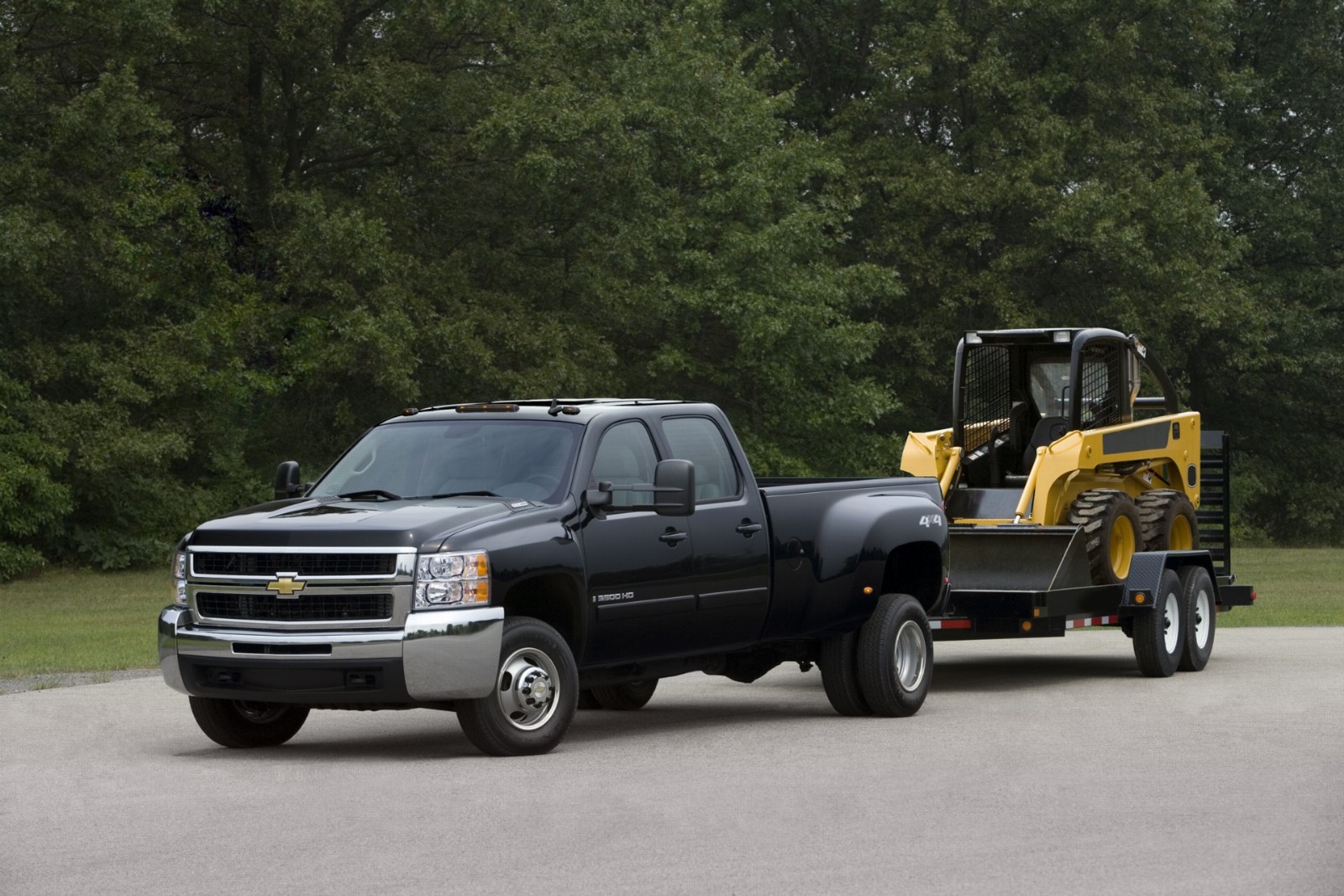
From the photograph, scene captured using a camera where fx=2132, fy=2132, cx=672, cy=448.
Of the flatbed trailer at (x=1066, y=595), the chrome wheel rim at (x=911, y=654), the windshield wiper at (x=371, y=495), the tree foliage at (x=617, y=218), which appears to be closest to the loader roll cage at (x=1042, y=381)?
the flatbed trailer at (x=1066, y=595)

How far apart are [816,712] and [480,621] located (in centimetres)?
383

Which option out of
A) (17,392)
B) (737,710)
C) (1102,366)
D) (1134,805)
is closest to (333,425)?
(17,392)

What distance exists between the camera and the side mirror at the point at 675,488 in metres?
11.8

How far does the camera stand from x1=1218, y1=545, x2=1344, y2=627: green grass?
81.9 ft

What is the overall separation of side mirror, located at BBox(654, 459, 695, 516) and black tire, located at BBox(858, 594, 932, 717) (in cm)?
213

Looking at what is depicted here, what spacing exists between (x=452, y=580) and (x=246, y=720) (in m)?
1.98

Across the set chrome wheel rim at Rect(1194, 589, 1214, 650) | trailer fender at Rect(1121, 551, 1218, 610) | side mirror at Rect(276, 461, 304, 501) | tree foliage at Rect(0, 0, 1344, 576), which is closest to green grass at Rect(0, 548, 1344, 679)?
tree foliage at Rect(0, 0, 1344, 576)

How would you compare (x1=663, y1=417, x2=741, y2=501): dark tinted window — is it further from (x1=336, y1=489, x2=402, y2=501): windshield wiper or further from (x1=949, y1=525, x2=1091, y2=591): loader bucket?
A: (x1=949, y1=525, x2=1091, y2=591): loader bucket

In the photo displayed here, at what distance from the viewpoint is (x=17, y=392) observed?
3281cm

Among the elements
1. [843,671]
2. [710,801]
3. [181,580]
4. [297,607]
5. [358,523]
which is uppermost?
[358,523]

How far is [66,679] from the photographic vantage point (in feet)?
55.2

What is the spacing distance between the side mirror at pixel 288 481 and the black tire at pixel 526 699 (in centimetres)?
212

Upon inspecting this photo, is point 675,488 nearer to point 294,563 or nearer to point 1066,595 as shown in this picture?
point 294,563

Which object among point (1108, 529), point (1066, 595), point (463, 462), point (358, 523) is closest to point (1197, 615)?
point (1108, 529)
